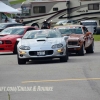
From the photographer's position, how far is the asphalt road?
10.6m

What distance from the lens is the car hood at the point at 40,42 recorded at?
17.9 metres

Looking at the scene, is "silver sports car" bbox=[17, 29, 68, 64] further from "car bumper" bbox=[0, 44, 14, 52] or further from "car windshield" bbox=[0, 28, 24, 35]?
"car windshield" bbox=[0, 28, 24, 35]

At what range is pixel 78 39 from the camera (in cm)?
2173

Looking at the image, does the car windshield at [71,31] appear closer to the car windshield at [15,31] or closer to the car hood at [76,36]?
the car hood at [76,36]

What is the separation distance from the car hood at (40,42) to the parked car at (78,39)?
3.25m

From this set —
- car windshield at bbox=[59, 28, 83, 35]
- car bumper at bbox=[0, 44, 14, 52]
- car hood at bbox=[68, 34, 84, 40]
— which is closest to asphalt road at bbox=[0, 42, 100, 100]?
car hood at bbox=[68, 34, 84, 40]

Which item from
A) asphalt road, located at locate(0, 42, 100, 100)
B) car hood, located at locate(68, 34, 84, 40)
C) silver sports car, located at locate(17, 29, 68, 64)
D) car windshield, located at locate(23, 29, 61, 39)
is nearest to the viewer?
asphalt road, located at locate(0, 42, 100, 100)

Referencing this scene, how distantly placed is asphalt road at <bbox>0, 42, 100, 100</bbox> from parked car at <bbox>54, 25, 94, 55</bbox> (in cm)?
469

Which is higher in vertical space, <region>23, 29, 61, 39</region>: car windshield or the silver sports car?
<region>23, 29, 61, 39</region>: car windshield

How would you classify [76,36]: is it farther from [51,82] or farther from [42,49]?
[51,82]

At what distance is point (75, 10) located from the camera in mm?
53969

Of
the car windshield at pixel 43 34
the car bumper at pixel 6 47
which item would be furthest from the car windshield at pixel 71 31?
the car windshield at pixel 43 34

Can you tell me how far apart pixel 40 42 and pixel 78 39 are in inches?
149

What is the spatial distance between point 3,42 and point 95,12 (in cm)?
3064
